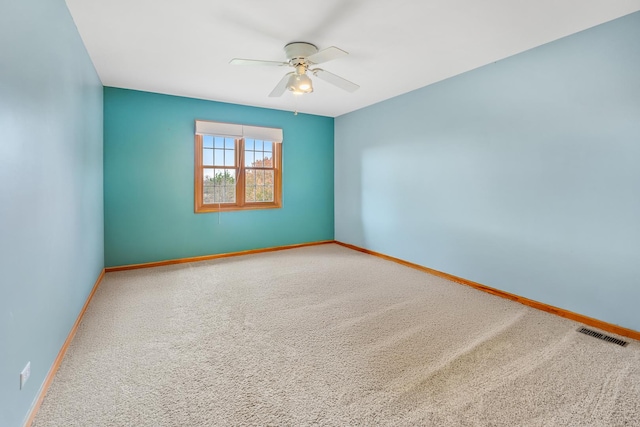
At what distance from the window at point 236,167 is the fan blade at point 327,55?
2.45 meters

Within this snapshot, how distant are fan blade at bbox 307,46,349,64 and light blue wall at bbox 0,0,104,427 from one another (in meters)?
1.80

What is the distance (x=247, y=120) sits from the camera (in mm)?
4980

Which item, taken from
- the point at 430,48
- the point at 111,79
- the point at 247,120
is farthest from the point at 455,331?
the point at 111,79

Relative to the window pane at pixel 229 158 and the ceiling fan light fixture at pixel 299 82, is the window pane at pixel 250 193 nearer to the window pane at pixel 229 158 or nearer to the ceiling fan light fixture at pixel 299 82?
the window pane at pixel 229 158

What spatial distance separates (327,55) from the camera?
2.56 metres

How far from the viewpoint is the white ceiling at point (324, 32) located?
2246 mm

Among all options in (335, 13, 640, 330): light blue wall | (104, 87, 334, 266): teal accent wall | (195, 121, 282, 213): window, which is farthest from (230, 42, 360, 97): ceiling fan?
(104, 87, 334, 266): teal accent wall

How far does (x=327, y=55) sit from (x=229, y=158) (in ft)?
9.52

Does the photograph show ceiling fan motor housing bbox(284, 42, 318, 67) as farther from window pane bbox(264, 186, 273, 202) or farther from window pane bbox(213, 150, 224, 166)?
window pane bbox(264, 186, 273, 202)

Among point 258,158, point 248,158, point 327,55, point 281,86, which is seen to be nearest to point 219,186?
point 248,158

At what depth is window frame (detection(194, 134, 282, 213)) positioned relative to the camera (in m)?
4.67

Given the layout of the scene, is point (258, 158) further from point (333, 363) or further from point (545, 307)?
point (545, 307)

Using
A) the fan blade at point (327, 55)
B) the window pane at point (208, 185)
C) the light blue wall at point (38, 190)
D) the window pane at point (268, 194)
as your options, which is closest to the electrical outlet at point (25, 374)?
the light blue wall at point (38, 190)

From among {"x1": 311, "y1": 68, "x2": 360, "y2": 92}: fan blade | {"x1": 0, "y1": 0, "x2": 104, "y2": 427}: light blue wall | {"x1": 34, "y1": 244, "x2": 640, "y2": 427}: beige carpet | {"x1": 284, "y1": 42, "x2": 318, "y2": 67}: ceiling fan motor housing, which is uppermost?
{"x1": 284, "y1": 42, "x2": 318, "y2": 67}: ceiling fan motor housing
